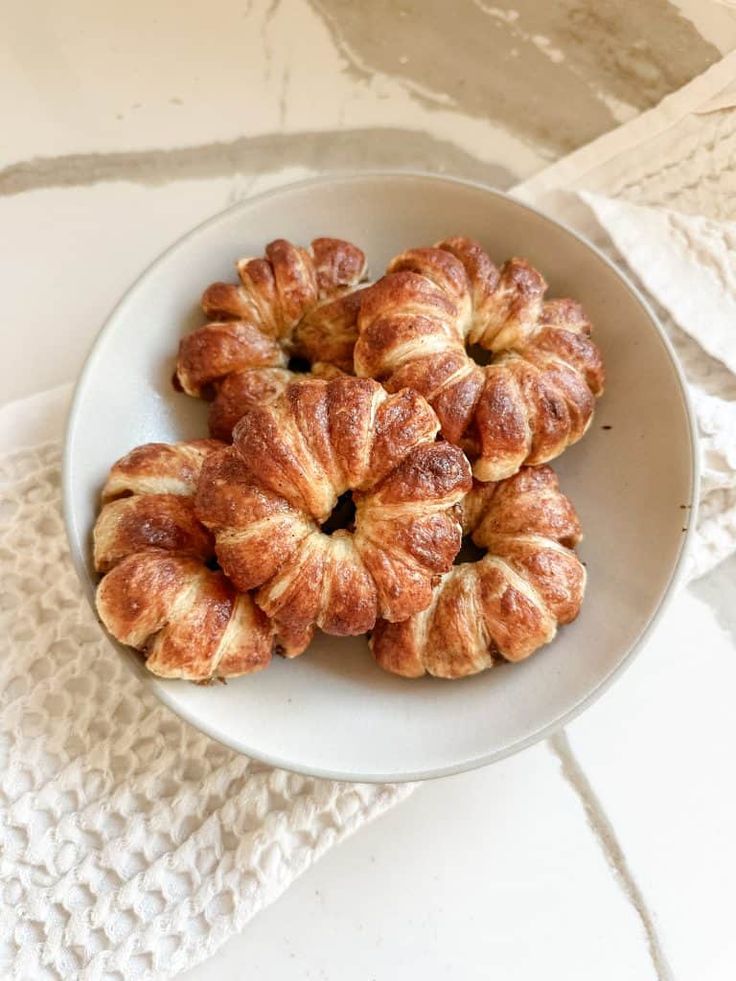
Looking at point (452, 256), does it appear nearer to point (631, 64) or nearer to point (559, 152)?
point (559, 152)

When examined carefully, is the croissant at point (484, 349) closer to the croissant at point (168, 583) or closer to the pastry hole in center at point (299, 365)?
the pastry hole in center at point (299, 365)

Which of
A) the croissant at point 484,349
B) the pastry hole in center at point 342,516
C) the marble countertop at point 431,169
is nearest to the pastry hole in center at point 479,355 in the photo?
the croissant at point 484,349

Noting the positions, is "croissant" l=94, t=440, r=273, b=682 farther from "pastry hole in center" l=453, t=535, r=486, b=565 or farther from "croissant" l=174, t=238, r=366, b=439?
"pastry hole in center" l=453, t=535, r=486, b=565

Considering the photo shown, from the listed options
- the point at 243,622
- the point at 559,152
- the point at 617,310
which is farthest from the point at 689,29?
the point at 243,622

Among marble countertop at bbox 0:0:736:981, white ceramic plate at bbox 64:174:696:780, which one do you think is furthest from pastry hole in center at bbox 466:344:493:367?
marble countertop at bbox 0:0:736:981

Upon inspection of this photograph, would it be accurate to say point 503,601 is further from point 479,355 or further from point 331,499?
point 479,355

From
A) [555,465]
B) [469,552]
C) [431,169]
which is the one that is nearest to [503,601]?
[469,552]

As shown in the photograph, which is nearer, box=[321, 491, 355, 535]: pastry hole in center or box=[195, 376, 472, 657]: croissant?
box=[195, 376, 472, 657]: croissant
